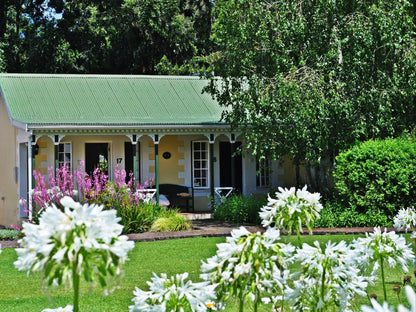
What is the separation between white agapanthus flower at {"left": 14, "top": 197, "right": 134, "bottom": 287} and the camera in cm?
286

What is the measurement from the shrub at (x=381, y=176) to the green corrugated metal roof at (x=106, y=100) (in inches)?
203

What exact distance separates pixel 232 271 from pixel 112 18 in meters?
27.2

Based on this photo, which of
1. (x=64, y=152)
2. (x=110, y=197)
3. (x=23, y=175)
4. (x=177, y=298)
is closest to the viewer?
(x=177, y=298)

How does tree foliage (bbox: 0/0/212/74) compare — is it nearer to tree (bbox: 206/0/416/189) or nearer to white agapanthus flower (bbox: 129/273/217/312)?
tree (bbox: 206/0/416/189)

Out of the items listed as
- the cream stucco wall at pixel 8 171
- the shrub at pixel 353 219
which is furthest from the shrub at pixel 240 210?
the cream stucco wall at pixel 8 171

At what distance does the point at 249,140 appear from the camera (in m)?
18.1

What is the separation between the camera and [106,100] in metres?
21.7

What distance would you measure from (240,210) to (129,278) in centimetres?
823

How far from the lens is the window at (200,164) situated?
2269 cm

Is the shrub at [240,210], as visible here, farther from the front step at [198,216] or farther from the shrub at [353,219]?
the shrub at [353,219]

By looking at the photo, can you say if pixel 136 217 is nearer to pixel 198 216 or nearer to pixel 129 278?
pixel 198 216

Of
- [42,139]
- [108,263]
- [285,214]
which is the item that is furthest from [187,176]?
[108,263]

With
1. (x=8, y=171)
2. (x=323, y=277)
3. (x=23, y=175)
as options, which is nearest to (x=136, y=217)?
(x=23, y=175)

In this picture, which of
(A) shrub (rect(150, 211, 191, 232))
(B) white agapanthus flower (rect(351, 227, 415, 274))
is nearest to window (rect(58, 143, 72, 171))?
(A) shrub (rect(150, 211, 191, 232))
